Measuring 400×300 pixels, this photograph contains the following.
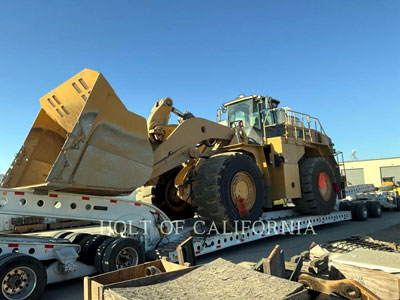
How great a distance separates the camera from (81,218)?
501 cm

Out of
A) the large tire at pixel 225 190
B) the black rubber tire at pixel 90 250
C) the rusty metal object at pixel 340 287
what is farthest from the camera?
the large tire at pixel 225 190

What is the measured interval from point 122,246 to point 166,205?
11.1ft

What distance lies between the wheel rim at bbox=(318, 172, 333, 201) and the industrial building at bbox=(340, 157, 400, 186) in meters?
32.4

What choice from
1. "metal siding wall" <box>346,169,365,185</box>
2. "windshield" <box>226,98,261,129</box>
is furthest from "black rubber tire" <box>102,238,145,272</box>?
"metal siding wall" <box>346,169,365,185</box>

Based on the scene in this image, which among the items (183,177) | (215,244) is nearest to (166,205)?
(183,177)

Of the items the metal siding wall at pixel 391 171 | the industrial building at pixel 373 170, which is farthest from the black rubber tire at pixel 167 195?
the metal siding wall at pixel 391 171

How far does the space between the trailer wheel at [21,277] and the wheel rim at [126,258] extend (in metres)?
1.04

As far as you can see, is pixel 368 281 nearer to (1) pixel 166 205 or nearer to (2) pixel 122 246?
(2) pixel 122 246

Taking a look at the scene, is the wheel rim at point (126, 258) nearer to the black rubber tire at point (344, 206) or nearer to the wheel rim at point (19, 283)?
the wheel rim at point (19, 283)

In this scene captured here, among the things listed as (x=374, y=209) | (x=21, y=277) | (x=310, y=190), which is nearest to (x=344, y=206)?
(x=374, y=209)

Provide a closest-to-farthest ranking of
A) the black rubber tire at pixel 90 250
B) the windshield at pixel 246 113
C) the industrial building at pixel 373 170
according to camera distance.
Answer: the black rubber tire at pixel 90 250 < the windshield at pixel 246 113 < the industrial building at pixel 373 170

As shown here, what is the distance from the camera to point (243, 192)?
23.4 ft

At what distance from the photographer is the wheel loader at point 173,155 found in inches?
191

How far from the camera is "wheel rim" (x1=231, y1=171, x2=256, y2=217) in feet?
22.6
